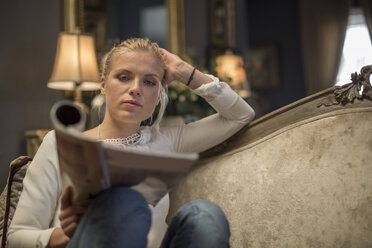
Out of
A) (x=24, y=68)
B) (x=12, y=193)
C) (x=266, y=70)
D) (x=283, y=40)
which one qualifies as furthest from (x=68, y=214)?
(x=283, y=40)

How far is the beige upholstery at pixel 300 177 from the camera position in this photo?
44.8 inches

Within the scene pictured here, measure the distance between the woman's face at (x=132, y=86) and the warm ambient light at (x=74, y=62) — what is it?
3.55 ft

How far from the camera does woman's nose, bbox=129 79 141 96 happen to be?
1.17m

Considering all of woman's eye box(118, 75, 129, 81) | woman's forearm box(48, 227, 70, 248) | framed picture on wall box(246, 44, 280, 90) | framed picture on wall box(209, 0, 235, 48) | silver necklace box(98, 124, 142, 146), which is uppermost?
framed picture on wall box(209, 0, 235, 48)

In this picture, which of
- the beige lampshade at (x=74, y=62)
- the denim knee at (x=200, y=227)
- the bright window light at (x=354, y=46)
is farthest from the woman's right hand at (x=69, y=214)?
the bright window light at (x=354, y=46)

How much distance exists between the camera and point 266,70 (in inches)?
250

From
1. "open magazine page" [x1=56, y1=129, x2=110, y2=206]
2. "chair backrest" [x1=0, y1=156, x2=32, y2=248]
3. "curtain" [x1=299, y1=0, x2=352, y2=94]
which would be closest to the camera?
"open magazine page" [x1=56, y1=129, x2=110, y2=206]

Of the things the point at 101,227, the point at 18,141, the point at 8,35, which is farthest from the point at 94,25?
the point at 101,227

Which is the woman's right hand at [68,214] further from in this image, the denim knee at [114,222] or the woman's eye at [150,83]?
the woman's eye at [150,83]

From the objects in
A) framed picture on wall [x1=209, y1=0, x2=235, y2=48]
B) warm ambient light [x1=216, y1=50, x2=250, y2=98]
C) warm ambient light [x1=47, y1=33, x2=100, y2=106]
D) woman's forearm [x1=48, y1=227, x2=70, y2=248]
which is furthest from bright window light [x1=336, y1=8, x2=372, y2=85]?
woman's forearm [x1=48, y1=227, x2=70, y2=248]

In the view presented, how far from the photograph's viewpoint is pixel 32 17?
2494 millimetres

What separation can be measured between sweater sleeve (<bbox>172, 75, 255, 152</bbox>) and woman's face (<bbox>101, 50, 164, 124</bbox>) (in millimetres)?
172

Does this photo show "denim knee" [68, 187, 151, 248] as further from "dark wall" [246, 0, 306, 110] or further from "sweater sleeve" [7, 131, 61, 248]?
"dark wall" [246, 0, 306, 110]

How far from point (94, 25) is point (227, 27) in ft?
6.74
